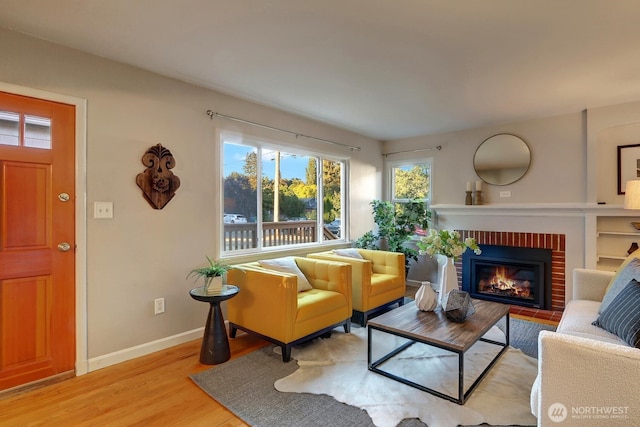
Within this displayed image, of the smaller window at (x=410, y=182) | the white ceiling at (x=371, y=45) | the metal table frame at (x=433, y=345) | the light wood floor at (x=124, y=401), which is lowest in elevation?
the light wood floor at (x=124, y=401)

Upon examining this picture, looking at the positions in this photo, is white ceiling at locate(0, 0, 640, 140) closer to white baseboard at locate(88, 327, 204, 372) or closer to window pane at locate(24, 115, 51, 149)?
window pane at locate(24, 115, 51, 149)

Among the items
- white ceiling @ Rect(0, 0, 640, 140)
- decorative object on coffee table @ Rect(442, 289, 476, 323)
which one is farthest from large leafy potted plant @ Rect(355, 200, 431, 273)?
decorative object on coffee table @ Rect(442, 289, 476, 323)

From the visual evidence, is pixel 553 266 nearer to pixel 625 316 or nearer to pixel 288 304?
pixel 625 316

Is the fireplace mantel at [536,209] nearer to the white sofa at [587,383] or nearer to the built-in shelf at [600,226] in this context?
the built-in shelf at [600,226]

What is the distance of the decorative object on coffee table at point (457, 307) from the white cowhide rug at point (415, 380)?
0.39 metres

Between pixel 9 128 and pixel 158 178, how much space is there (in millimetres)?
954

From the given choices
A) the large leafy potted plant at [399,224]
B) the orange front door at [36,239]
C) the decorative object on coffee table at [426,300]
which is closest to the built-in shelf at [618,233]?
the large leafy potted plant at [399,224]

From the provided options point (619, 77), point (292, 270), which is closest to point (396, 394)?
point (292, 270)

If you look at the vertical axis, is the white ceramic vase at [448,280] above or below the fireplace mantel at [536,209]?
below

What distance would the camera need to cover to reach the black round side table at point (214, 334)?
2.52 m

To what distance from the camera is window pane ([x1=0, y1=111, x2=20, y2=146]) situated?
2104mm

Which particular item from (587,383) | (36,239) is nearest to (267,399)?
(587,383)

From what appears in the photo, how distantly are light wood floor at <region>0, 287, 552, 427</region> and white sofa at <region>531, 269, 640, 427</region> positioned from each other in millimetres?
1529

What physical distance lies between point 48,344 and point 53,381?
10.1 inches
